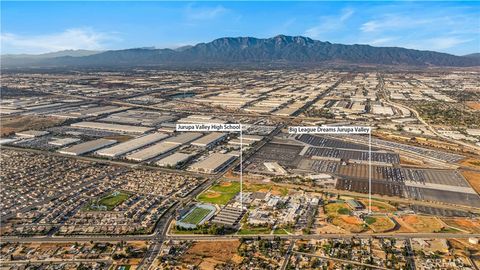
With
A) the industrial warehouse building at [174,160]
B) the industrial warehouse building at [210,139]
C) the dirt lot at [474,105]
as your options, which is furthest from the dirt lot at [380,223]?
the dirt lot at [474,105]

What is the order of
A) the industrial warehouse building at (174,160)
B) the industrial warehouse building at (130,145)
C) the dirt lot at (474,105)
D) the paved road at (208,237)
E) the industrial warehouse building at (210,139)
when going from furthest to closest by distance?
the dirt lot at (474,105)
the industrial warehouse building at (210,139)
the industrial warehouse building at (130,145)
the industrial warehouse building at (174,160)
the paved road at (208,237)

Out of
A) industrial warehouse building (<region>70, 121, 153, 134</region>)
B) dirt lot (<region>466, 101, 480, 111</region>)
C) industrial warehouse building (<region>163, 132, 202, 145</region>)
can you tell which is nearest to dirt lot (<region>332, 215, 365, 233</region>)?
industrial warehouse building (<region>163, 132, 202, 145</region>)

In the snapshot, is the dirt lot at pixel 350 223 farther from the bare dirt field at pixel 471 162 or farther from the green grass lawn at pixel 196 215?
the bare dirt field at pixel 471 162

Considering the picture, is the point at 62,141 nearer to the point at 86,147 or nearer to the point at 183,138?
the point at 86,147

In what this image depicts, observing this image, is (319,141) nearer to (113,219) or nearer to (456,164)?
(456,164)

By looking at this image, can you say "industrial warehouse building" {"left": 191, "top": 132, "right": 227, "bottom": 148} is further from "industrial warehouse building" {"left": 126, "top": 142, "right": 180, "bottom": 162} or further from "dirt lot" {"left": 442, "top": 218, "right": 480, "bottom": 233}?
"dirt lot" {"left": 442, "top": 218, "right": 480, "bottom": 233}

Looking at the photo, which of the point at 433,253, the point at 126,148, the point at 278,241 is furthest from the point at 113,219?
the point at 433,253
